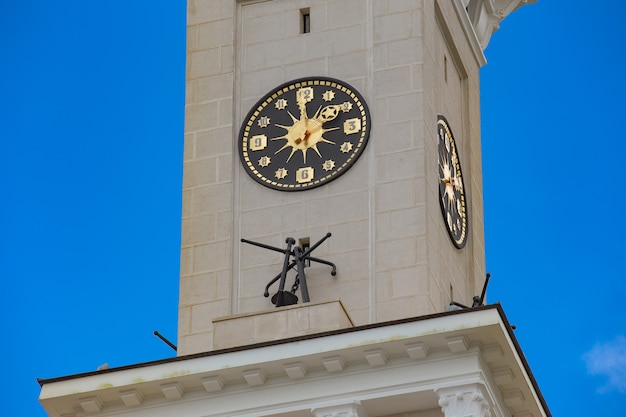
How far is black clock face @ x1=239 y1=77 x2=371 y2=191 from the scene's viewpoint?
165ft

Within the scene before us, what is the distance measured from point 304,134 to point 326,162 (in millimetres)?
797

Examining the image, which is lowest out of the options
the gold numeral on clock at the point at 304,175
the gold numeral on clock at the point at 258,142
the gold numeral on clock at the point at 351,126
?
the gold numeral on clock at the point at 304,175

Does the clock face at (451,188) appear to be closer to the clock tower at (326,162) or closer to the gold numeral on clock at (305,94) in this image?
the clock tower at (326,162)

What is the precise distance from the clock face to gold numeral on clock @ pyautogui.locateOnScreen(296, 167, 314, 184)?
2.78 meters

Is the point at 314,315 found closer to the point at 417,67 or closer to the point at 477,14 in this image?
the point at 417,67

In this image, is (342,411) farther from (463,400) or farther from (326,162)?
(326,162)

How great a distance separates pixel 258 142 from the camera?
167 ft

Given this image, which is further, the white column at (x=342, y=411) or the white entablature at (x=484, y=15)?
the white entablature at (x=484, y=15)

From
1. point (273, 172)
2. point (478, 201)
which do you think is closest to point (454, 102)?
point (478, 201)

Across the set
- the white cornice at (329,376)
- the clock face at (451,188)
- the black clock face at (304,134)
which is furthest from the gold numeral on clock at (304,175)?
the white cornice at (329,376)

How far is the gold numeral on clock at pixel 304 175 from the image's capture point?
164 ft

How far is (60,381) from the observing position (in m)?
46.7

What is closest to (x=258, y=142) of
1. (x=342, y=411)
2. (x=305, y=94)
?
(x=305, y=94)

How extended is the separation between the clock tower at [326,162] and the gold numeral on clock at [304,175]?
0.12 feet
